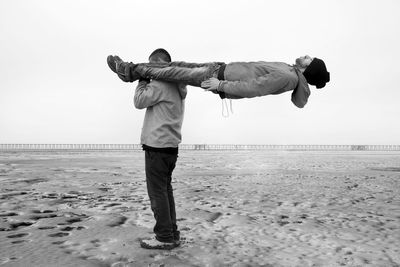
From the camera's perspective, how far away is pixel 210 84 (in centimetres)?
328

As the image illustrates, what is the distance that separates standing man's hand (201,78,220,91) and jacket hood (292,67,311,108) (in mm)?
761

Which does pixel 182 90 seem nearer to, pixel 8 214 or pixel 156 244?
pixel 156 244

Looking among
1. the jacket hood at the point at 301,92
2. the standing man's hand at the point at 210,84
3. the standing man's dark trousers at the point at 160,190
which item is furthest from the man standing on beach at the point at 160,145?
the jacket hood at the point at 301,92

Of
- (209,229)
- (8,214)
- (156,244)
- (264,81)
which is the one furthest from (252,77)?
(8,214)

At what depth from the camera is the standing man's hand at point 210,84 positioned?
128 inches

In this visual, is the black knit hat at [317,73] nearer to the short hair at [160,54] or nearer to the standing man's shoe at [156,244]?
the short hair at [160,54]

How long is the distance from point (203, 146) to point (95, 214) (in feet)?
256

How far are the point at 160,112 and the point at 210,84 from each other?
0.64m

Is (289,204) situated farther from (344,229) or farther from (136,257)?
(136,257)

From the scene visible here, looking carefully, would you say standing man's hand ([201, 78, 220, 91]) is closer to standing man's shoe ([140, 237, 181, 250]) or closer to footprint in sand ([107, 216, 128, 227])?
standing man's shoe ([140, 237, 181, 250])

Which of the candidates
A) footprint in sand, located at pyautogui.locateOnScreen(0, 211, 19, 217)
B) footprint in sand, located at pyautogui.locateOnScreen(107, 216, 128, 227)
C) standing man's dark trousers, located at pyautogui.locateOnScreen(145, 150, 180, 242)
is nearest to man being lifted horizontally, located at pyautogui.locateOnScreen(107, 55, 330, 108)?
standing man's dark trousers, located at pyautogui.locateOnScreen(145, 150, 180, 242)

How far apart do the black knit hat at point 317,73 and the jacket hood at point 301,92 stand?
0.24ft

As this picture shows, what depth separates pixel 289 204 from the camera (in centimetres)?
Answer: 602

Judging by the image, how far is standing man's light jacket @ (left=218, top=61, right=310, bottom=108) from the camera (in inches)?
121
